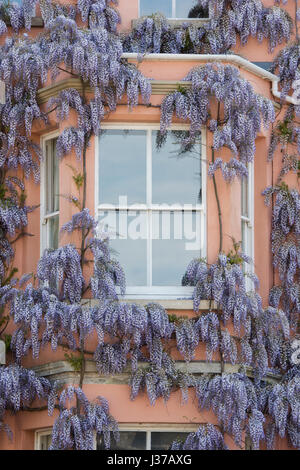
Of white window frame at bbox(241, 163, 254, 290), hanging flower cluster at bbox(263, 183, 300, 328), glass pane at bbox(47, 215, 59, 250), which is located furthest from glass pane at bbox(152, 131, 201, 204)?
glass pane at bbox(47, 215, 59, 250)

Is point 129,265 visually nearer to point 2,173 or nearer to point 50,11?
point 2,173

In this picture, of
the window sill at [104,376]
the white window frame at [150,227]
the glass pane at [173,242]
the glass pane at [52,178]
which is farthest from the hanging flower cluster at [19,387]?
the glass pane at [52,178]

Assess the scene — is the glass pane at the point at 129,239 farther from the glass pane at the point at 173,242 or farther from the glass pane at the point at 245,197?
the glass pane at the point at 245,197

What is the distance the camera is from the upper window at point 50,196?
1617 centimetres

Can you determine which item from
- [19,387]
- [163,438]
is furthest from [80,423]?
[163,438]

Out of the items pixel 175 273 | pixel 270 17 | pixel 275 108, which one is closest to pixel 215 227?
pixel 175 273

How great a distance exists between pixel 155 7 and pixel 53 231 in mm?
3165

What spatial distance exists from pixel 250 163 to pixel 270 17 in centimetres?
183

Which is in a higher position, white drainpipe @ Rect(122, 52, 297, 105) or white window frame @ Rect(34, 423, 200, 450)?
white drainpipe @ Rect(122, 52, 297, 105)

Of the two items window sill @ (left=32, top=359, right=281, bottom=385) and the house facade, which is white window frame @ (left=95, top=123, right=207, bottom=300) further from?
window sill @ (left=32, top=359, right=281, bottom=385)

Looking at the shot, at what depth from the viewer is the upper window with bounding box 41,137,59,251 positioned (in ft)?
53.1

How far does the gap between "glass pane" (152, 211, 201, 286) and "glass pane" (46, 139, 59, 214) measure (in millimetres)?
1244

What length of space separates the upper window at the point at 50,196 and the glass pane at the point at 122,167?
0.63 m

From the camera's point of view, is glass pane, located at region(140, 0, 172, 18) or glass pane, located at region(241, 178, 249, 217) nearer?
glass pane, located at region(241, 178, 249, 217)
